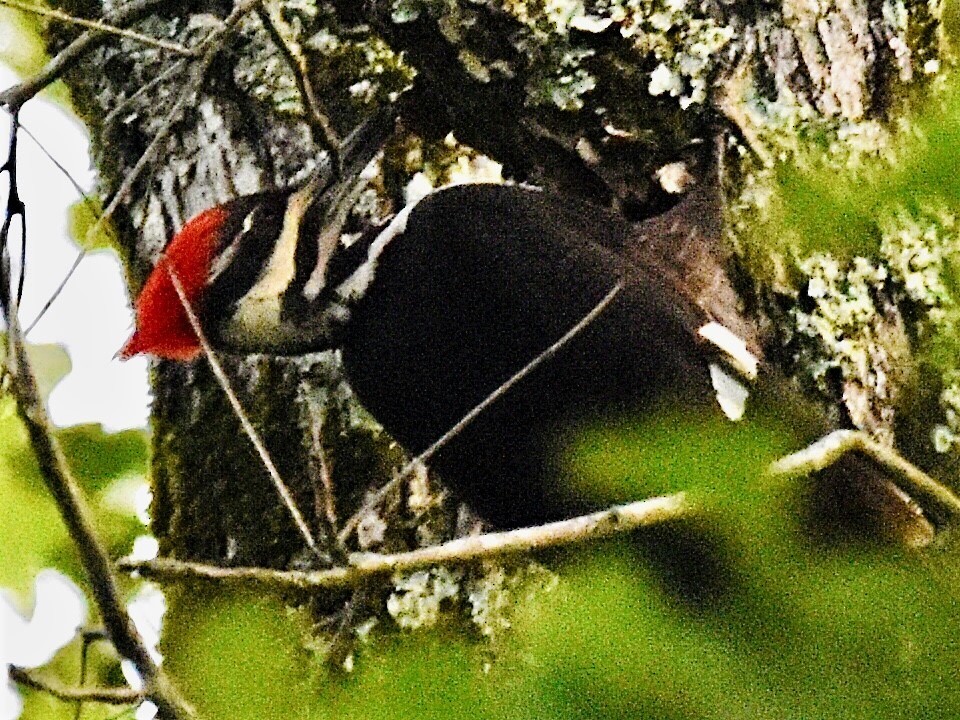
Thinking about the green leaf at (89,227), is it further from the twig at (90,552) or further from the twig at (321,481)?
the twig at (90,552)

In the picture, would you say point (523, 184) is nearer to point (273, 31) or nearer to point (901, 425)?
point (273, 31)

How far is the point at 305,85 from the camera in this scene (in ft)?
2.39

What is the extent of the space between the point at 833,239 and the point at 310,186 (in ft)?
1.90

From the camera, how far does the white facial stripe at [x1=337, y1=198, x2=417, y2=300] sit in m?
0.78

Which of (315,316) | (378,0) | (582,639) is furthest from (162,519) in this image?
(582,639)

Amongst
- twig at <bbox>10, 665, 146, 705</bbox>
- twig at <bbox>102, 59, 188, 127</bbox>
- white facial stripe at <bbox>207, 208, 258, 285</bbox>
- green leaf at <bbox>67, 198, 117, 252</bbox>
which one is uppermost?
twig at <bbox>102, 59, 188, 127</bbox>

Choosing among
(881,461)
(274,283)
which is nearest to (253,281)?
(274,283)

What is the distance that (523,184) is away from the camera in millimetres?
751

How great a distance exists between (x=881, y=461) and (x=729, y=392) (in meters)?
0.08

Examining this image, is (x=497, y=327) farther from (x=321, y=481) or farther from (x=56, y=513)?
(x=56, y=513)

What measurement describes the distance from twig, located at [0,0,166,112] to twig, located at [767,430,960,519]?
0.56 m

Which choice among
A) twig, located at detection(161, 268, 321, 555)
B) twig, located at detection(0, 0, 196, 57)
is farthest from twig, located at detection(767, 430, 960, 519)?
twig, located at detection(0, 0, 196, 57)

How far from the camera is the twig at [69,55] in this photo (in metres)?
0.70

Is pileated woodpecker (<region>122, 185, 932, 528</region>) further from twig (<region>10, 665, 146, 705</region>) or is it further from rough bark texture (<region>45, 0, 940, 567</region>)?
twig (<region>10, 665, 146, 705</region>)
